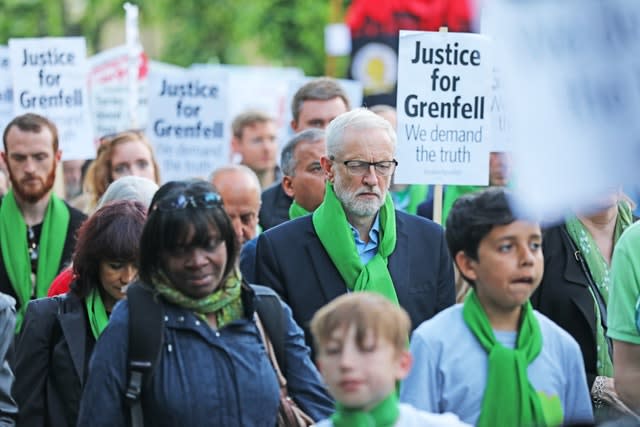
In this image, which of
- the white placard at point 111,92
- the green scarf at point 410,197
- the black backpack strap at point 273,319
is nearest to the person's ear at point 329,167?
the black backpack strap at point 273,319

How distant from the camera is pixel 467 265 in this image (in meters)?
4.78

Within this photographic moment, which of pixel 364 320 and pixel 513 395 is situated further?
pixel 513 395

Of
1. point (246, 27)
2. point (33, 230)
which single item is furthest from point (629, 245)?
point (246, 27)

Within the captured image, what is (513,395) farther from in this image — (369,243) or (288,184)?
(288,184)

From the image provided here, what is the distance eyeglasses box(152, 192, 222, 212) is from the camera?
4.76m

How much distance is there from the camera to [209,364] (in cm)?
465

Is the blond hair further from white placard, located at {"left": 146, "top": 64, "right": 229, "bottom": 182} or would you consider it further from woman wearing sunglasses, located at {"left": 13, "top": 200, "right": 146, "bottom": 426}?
white placard, located at {"left": 146, "top": 64, "right": 229, "bottom": 182}

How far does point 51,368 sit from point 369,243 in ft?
5.10

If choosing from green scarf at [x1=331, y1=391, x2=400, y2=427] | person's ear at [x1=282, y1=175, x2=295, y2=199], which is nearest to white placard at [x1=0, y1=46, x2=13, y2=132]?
person's ear at [x1=282, y1=175, x2=295, y2=199]

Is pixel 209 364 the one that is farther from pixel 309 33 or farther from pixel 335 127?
pixel 309 33

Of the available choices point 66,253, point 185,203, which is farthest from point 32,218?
point 185,203

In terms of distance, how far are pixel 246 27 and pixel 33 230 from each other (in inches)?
948

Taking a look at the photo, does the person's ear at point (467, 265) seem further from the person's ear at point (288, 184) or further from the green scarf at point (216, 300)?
the person's ear at point (288, 184)

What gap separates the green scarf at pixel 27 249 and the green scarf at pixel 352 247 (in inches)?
94.0
